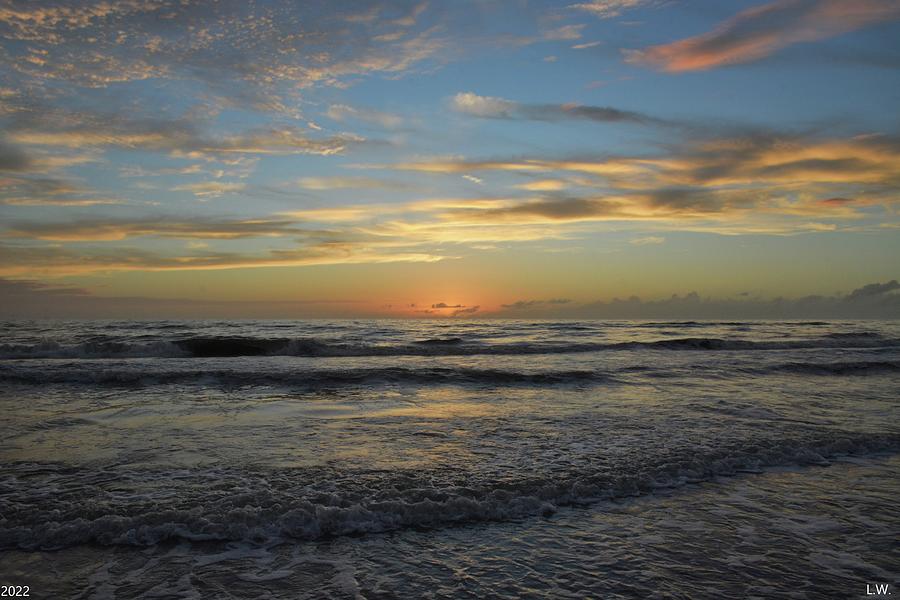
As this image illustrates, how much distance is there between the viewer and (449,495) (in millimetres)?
6223

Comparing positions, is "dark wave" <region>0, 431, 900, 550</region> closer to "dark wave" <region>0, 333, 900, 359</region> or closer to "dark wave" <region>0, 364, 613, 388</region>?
"dark wave" <region>0, 364, 613, 388</region>

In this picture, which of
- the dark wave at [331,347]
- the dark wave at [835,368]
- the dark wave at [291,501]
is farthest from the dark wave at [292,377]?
the dark wave at [291,501]

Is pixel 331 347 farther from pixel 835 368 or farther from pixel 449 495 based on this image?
pixel 449 495

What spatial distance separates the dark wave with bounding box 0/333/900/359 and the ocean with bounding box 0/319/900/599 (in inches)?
578

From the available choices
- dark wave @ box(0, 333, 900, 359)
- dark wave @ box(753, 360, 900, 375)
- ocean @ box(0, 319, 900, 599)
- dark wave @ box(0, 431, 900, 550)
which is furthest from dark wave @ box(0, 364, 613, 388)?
dark wave @ box(0, 431, 900, 550)

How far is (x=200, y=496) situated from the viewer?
6.20 m

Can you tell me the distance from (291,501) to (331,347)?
82.4 ft

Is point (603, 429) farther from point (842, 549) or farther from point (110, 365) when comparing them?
point (110, 365)

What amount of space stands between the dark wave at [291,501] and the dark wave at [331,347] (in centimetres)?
2116

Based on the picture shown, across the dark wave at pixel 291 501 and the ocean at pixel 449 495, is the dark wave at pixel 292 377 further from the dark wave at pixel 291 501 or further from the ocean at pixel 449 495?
the dark wave at pixel 291 501

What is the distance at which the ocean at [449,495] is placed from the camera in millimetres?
4496

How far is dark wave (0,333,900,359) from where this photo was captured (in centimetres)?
2744

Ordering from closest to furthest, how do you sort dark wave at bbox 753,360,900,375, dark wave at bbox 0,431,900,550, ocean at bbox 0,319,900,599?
ocean at bbox 0,319,900,599 < dark wave at bbox 0,431,900,550 < dark wave at bbox 753,360,900,375

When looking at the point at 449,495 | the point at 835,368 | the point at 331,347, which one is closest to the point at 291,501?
the point at 449,495
